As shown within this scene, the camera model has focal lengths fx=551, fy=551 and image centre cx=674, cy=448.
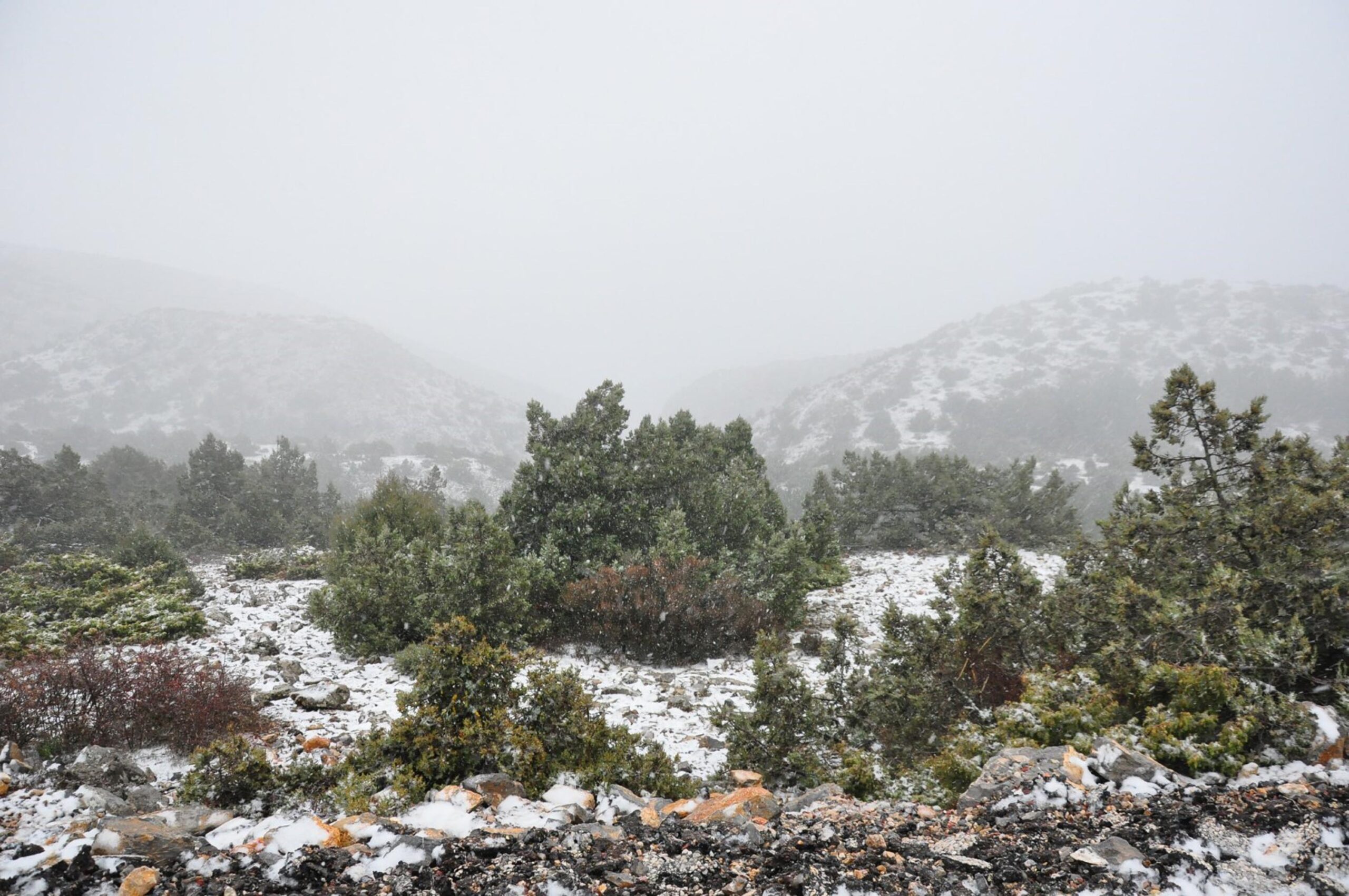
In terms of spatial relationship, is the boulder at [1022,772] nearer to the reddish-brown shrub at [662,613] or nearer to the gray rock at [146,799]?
the reddish-brown shrub at [662,613]

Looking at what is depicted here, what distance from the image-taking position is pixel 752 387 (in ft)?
403

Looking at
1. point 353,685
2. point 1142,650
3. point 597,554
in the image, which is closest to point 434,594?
point 353,685

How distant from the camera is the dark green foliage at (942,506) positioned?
51.6ft

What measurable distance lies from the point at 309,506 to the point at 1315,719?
2637 cm

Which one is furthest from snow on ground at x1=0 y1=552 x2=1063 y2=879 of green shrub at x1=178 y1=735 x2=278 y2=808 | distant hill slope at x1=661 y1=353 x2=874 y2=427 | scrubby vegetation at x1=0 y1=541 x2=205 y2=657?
distant hill slope at x1=661 y1=353 x2=874 y2=427

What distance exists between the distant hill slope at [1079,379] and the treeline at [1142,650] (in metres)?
34.7

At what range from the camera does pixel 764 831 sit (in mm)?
2988

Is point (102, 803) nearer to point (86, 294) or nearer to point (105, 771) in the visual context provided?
point (105, 771)

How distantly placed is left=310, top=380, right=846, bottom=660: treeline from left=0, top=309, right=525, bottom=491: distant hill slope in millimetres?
48059

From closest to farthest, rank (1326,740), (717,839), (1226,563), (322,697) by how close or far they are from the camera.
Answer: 1. (717,839)
2. (1326,740)
3. (1226,563)
4. (322,697)

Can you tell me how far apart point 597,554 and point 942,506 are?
38.7 feet

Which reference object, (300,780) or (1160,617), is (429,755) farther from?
(1160,617)

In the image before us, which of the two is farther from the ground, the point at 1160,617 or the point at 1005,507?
the point at 1160,617

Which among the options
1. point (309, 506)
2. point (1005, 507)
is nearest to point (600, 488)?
point (1005, 507)
